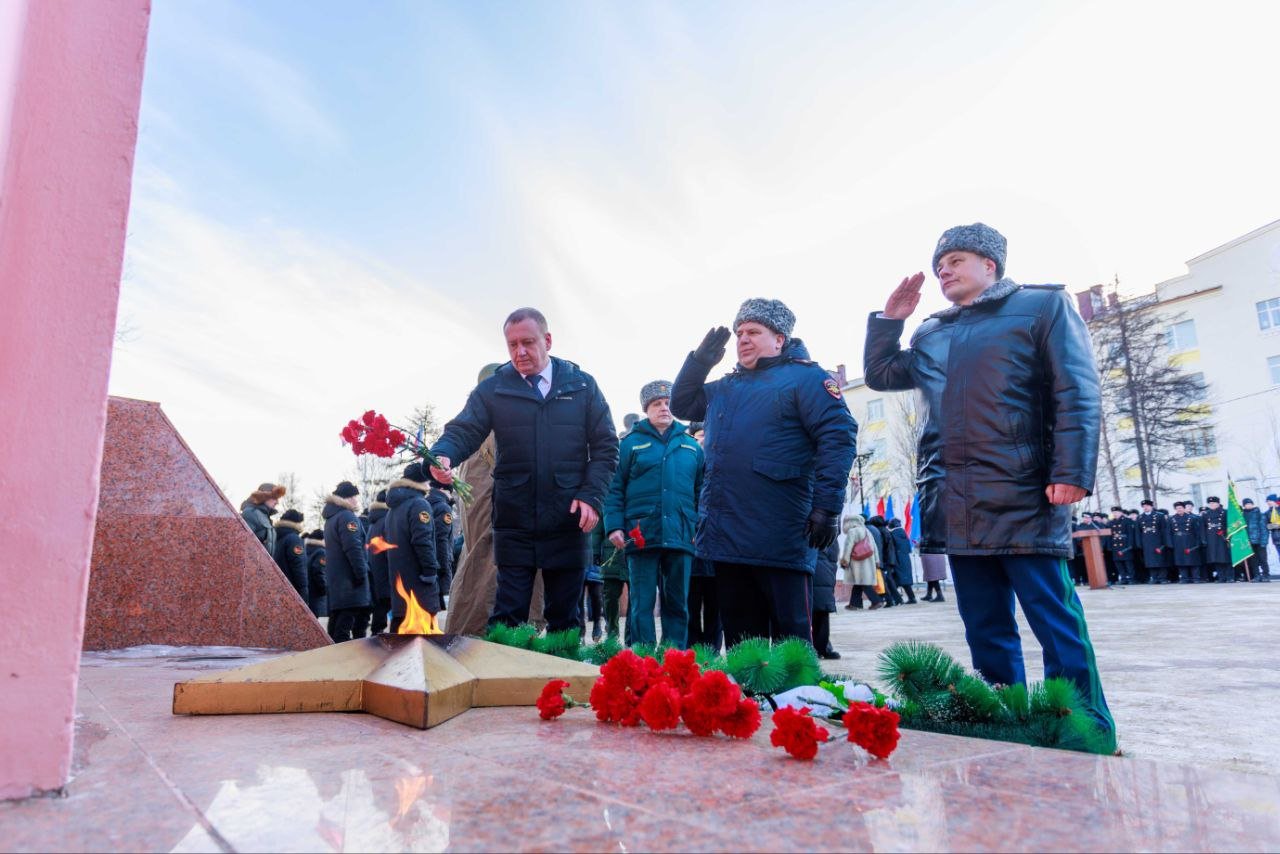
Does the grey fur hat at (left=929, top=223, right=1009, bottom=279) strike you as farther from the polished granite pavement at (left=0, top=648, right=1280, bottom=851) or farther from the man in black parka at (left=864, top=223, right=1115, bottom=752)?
the polished granite pavement at (left=0, top=648, right=1280, bottom=851)

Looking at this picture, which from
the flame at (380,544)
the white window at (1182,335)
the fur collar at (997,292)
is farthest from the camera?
the white window at (1182,335)

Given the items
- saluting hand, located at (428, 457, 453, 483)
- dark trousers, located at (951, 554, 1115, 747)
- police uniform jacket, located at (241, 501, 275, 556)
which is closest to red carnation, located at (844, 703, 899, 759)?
dark trousers, located at (951, 554, 1115, 747)

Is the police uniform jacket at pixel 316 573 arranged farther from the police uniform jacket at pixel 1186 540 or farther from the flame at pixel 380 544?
the police uniform jacket at pixel 1186 540

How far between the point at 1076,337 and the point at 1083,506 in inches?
1620

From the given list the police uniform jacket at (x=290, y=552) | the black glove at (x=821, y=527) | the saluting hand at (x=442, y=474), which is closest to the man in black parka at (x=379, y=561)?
the police uniform jacket at (x=290, y=552)

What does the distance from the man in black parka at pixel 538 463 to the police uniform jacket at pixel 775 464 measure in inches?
27.7

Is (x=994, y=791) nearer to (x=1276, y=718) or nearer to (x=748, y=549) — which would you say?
(x=748, y=549)

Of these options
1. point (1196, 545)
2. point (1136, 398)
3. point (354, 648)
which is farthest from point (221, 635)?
point (1136, 398)

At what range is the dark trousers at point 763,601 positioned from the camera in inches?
149

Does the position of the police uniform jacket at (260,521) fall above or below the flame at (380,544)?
above

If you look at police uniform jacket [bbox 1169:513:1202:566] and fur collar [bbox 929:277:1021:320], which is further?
police uniform jacket [bbox 1169:513:1202:566]

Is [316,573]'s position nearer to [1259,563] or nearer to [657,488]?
[657,488]

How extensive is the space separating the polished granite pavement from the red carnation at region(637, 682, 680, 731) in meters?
0.05

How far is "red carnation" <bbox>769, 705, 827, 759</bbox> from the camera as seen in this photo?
179cm
